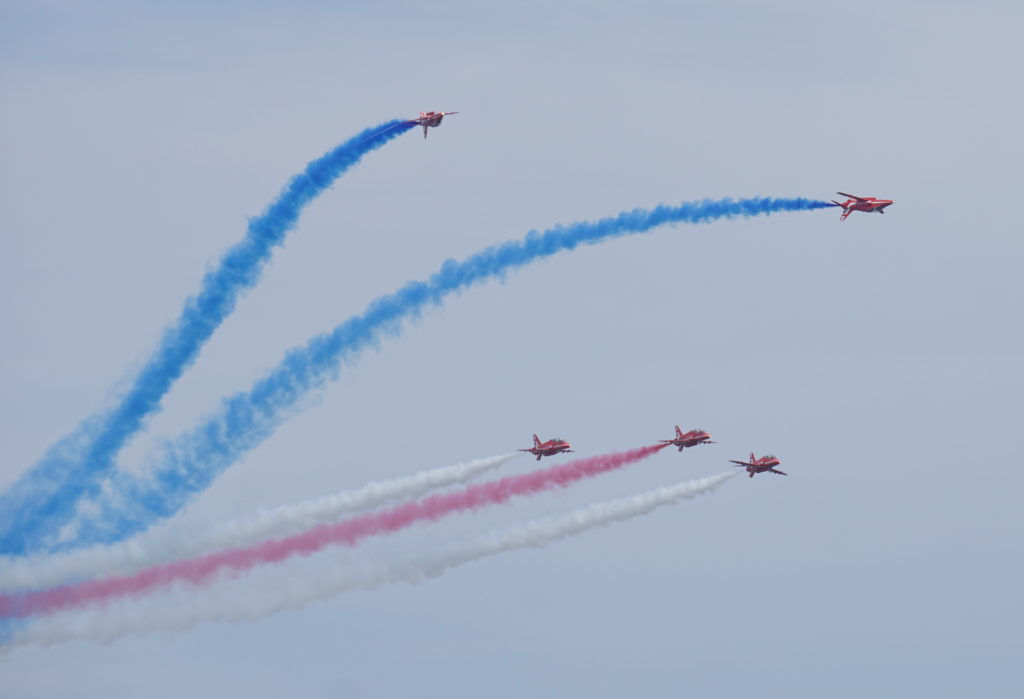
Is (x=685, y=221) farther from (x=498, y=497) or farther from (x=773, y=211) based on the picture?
(x=498, y=497)

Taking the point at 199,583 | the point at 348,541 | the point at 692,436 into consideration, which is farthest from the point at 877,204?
the point at 199,583

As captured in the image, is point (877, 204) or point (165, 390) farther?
point (877, 204)

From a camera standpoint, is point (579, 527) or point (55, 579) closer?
point (55, 579)

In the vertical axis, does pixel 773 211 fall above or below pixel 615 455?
above

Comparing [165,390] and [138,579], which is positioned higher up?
[165,390]

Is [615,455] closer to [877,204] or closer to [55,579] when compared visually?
[877,204]

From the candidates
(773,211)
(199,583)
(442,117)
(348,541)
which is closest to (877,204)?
(773,211)

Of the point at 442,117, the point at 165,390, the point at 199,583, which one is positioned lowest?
the point at 199,583

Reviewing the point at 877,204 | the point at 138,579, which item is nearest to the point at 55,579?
the point at 138,579

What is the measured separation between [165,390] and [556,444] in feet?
81.7

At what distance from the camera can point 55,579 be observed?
107375mm

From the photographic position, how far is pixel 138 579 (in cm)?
10931

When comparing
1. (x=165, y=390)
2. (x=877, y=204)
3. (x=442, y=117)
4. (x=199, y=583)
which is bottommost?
(x=199, y=583)

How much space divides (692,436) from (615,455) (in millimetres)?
4834
